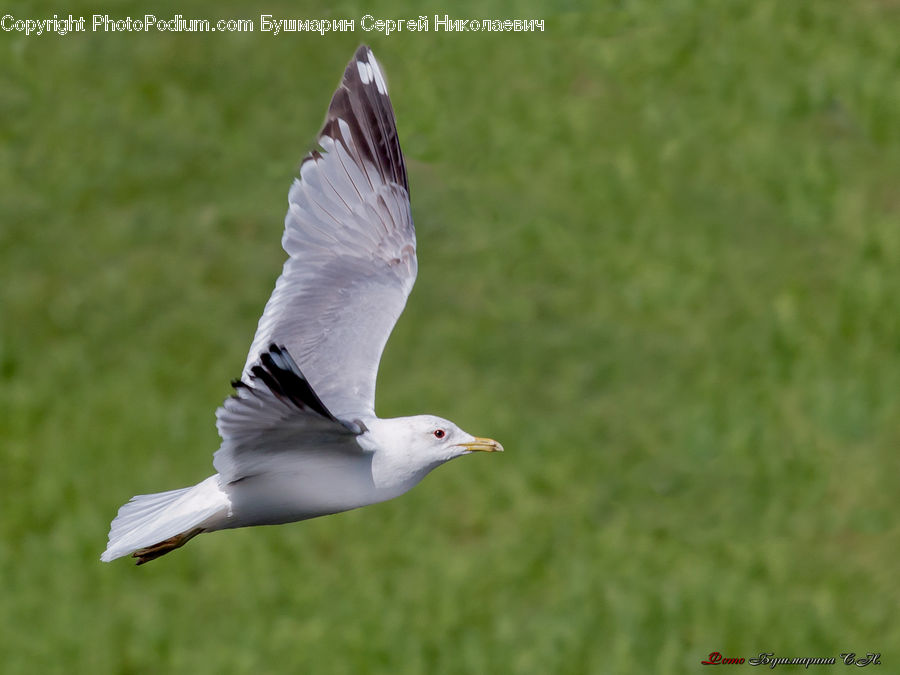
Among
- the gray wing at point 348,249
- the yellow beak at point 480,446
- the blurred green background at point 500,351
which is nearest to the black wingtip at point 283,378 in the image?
the yellow beak at point 480,446

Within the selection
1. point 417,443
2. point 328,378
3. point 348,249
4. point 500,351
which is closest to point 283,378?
point 417,443

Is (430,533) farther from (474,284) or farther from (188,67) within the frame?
(188,67)

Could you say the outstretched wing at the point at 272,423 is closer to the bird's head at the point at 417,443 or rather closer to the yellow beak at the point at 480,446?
the bird's head at the point at 417,443

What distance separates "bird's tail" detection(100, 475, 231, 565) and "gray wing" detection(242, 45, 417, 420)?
0.79 m

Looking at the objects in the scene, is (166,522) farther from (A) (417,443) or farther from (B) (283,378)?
(B) (283,378)

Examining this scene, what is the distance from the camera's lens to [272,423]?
5992 mm

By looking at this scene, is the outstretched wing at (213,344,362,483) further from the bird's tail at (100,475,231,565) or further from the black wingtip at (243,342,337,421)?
the bird's tail at (100,475,231,565)

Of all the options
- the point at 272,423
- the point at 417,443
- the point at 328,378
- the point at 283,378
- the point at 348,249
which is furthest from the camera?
the point at 348,249

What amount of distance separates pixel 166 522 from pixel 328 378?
43.5 inches

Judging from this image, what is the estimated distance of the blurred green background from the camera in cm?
1387

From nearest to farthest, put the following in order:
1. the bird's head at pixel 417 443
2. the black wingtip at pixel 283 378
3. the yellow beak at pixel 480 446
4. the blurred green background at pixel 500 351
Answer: the black wingtip at pixel 283 378 < the bird's head at pixel 417 443 < the yellow beak at pixel 480 446 < the blurred green background at pixel 500 351

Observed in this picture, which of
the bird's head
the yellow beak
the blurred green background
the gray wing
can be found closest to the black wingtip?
the bird's head

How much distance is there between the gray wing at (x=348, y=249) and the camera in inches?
292

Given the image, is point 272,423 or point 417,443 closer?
point 272,423
